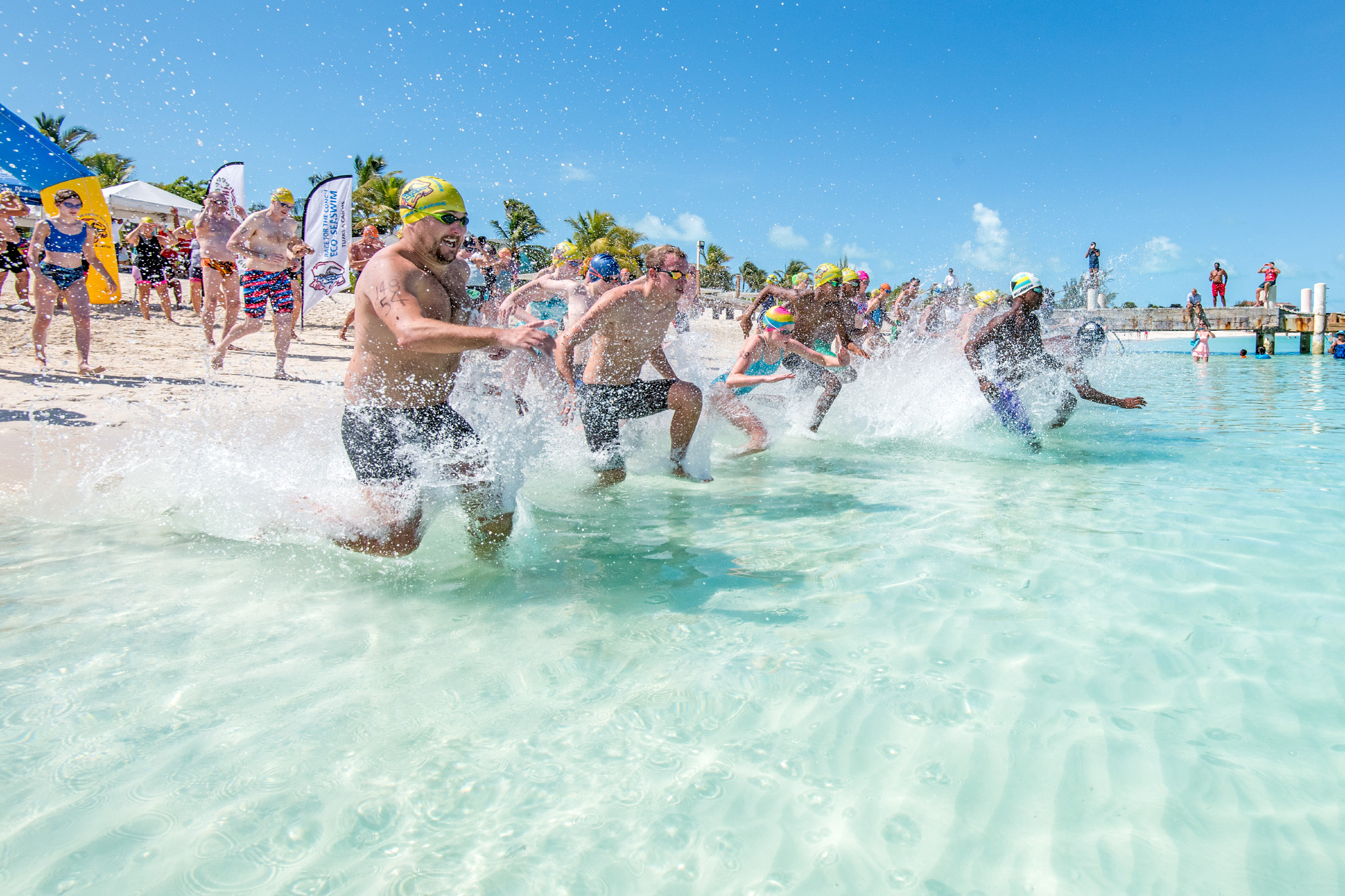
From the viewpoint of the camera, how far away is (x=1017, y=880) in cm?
172

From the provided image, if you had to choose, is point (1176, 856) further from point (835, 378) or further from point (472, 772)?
point (835, 378)

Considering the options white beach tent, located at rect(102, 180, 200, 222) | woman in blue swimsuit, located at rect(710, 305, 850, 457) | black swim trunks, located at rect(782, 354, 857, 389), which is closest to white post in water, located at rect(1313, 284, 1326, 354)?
black swim trunks, located at rect(782, 354, 857, 389)

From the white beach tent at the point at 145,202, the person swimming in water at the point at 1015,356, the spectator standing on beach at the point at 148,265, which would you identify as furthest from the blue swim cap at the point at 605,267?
the white beach tent at the point at 145,202

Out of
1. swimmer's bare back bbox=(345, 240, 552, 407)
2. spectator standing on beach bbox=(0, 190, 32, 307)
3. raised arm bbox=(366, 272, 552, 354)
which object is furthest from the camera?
spectator standing on beach bbox=(0, 190, 32, 307)

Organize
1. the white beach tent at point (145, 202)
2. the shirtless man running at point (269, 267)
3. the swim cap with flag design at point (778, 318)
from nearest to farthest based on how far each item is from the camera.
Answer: the swim cap with flag design at point (778, 318) → the shirtless man running at point (269, 267) → the white beach tent at point (145, 202)

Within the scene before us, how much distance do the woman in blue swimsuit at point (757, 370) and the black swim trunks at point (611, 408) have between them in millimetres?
1323

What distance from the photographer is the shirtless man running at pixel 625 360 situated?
505cm

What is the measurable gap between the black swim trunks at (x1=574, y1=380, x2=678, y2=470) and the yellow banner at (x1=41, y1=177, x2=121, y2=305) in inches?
237

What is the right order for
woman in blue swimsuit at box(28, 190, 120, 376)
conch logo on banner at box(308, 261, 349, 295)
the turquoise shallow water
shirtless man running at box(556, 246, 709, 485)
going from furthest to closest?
conch logo on banner at box(308, 261, 349, 295), woman in blue swimsuit at box(28, 190, 120, 376), shirtless man running at box(556, 246, 709, 485), the turquoise shallow water

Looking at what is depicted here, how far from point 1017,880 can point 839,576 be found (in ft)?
5.99

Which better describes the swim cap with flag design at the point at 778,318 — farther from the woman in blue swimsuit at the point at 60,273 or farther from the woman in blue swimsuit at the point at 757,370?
the woman in blue swimsuit at the point at 60,273

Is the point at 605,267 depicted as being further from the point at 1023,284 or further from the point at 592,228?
the point at 592,228

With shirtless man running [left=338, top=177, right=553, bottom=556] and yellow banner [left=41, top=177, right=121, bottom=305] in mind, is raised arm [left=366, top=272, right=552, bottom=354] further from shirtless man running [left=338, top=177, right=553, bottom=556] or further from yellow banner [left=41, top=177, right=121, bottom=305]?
yellow banner [left=41, top=177, right=121, bottom=305]

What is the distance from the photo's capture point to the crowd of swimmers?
10.6 ft
